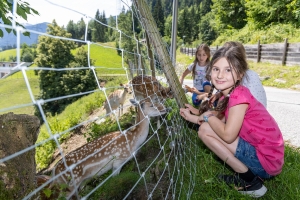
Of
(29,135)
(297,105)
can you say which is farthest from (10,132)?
(297,105)

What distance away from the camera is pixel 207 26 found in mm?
50656

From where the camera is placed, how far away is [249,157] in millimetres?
2129

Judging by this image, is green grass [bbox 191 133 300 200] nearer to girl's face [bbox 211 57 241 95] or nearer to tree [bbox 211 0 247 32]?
girl's face [bbox 211 57 241 95]

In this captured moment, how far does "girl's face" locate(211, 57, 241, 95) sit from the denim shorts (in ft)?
1.60

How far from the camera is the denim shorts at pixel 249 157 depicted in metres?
2.12

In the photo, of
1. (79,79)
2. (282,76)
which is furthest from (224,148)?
(79,79)

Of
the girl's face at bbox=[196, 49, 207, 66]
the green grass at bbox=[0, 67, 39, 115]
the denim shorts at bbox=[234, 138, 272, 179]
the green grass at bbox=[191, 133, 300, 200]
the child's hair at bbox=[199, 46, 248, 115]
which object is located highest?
the child's hair at bbox=[199, 46, 248, 115]

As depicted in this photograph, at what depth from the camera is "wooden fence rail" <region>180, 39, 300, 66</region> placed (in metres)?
11.1

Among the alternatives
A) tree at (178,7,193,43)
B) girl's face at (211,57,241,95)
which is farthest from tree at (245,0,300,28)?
tree at (178,7,193,43)

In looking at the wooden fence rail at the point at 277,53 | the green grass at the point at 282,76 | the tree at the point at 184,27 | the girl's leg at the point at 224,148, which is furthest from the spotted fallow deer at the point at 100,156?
the tree at the point at 184,27

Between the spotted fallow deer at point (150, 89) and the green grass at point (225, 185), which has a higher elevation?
the spotted fallow deer at point (150, 89)

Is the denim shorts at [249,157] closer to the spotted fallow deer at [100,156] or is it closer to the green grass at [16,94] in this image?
the spotted fallow deer at [100,156]

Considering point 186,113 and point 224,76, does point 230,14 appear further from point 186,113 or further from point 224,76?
point 224,76

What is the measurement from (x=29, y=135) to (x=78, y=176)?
1528 mm
